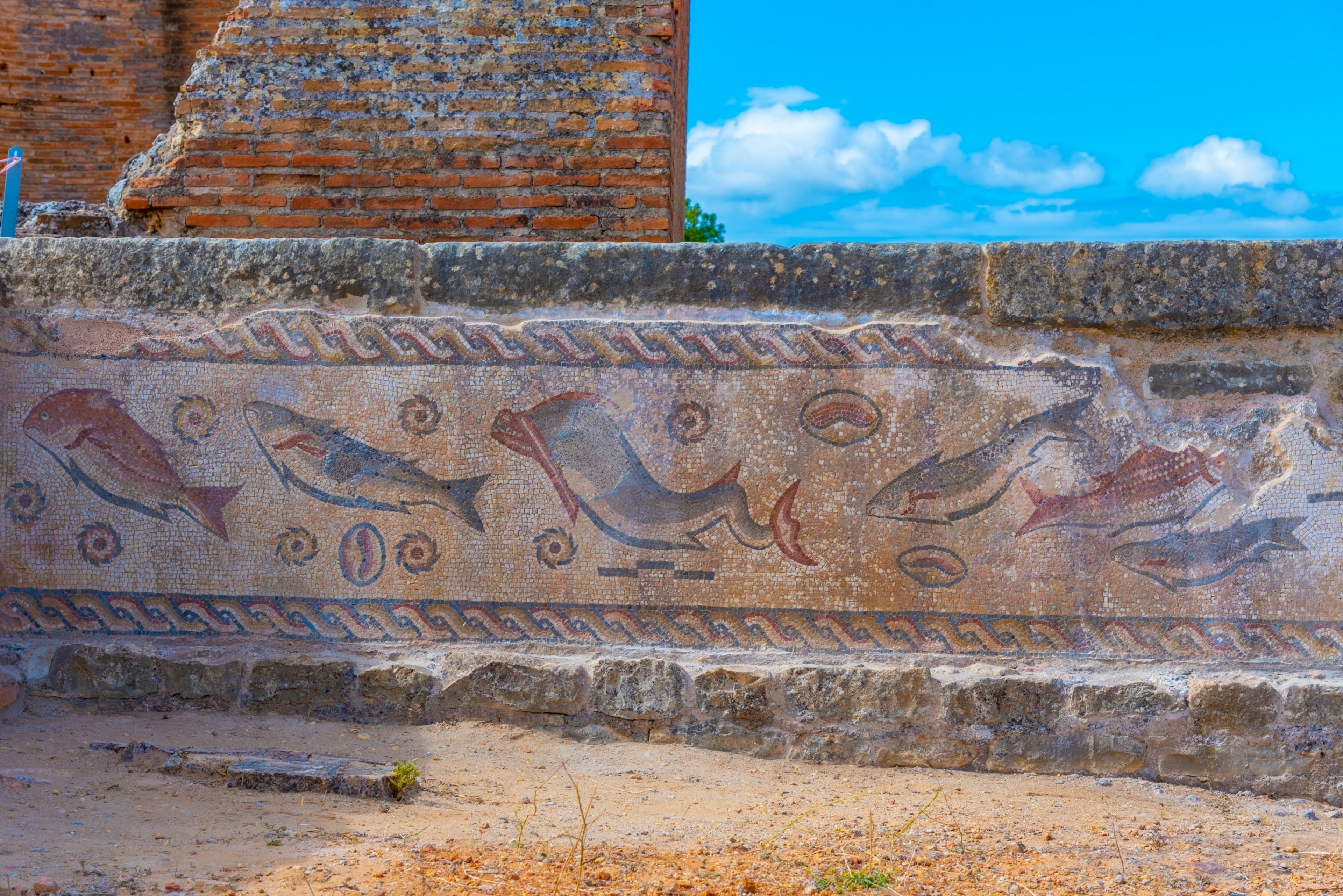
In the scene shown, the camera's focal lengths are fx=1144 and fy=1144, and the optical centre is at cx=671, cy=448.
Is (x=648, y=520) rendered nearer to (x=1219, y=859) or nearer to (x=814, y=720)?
(x=814, y=720)

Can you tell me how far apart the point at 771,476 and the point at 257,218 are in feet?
8.79

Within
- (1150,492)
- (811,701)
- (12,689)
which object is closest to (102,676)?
(12,689)

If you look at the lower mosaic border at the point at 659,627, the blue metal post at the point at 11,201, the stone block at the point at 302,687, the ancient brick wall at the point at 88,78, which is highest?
the ancient brick wall at the point at 88,78

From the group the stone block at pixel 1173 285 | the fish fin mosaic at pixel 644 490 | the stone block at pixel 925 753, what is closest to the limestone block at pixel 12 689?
the fish fin mosaic at pixel 644 490

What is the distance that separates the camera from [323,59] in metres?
4.47

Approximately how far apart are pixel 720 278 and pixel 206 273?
4.39 feet

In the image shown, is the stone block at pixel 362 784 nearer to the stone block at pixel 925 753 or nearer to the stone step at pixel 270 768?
the stone step at pixel 270 768

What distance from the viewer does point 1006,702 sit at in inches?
108

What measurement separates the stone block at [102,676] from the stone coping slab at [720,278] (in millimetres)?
907

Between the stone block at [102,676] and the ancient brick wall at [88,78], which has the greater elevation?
the ancient brick wall at [88,78]

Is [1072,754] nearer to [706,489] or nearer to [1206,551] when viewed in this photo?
[1206,551]

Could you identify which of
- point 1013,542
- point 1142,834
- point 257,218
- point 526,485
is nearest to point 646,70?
point 257,218

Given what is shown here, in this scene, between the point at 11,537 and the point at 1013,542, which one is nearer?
the point at 1013,542

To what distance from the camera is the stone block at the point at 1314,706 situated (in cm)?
267
